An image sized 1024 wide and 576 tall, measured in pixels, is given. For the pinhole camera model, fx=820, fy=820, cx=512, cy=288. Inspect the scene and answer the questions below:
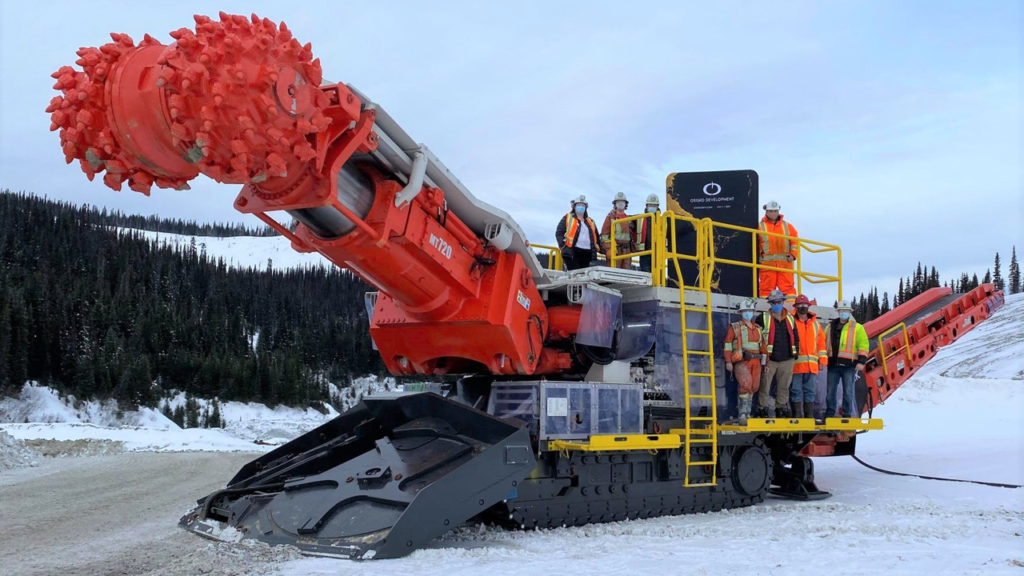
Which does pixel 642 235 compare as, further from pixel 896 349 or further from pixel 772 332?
pixel 896 349

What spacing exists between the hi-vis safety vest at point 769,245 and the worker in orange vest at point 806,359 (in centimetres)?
77

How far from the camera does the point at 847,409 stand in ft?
37.5

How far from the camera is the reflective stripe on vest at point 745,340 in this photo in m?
9.68

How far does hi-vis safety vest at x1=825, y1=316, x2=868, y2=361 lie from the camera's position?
1117 cm

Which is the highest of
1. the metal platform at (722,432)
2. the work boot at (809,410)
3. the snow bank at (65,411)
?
the work boot at (809,410)

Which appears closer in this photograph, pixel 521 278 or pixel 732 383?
pixel 521 278

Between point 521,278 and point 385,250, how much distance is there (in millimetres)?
1696

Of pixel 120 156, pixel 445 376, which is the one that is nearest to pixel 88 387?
pixel 445 376

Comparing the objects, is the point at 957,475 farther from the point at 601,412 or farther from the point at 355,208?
the point at 355,208

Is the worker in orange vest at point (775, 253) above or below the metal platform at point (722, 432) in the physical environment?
above

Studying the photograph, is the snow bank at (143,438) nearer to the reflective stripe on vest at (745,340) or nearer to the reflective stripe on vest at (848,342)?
the reflective stripe on vest at (745,340)

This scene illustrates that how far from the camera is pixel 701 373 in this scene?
934 cm

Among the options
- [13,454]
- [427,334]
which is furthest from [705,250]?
[13,454]

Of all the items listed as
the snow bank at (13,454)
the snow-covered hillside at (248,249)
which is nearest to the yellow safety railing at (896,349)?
the snow bank at (13,454)
